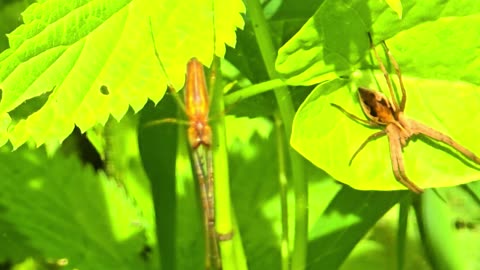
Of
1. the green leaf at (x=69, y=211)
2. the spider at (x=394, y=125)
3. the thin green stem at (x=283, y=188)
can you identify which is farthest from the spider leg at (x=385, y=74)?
the green leaf at (x=69, y=211)

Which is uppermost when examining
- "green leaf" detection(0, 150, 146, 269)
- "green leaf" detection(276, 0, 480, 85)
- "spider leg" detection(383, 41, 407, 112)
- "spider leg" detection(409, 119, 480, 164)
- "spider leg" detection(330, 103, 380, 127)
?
"green leaf" detection(276, 0, 480, 85)

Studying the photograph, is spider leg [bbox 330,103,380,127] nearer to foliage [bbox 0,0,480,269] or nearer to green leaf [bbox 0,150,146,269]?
foliage [bbox 0,0,480,269]

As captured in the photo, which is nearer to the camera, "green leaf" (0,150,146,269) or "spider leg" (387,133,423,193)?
"spider leg" (387,133,423,193)

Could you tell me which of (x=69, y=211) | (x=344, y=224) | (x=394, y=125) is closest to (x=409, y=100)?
(x=394, y=125)

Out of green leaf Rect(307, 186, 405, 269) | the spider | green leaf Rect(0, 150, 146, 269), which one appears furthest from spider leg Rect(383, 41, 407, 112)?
green leaf Rect(0, 150, 146, 269)

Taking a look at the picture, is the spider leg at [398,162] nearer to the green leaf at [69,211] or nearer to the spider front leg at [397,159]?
the spider front leg at [397,159]

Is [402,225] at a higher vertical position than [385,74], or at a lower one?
lower

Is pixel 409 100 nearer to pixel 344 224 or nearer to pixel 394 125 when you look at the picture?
pixel 394 125

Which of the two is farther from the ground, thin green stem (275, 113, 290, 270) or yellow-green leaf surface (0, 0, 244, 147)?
yellow-green leaf surface (0, 0, 244, 147)
